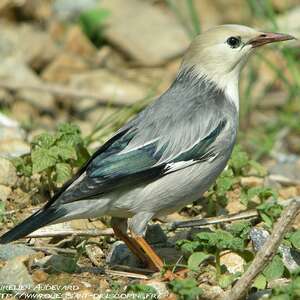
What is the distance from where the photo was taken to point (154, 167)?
6.23m

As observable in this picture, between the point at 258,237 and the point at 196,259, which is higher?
the point at 196,259

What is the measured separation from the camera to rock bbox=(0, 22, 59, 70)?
430 inches

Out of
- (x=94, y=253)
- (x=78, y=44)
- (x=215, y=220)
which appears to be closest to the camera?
(x=94, y=253)

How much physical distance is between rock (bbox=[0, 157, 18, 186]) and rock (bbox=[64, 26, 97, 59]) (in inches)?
172

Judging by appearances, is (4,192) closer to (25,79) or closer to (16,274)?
(16,274)

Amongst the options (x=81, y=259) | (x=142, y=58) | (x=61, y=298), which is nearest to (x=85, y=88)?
(x=142, y=58)

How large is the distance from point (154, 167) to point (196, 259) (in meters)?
0.81

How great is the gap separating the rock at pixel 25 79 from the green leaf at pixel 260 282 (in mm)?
5244

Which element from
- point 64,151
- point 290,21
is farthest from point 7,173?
point 290,21

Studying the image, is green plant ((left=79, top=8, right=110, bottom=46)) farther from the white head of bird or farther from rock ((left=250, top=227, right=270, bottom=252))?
rock ((left=250, top=227, right=270, bottom=252))

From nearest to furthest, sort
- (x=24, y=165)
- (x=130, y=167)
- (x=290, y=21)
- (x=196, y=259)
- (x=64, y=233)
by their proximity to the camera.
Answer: (x=196, y=259) < (x=130, y=167) < (x=64, y=233) < (x=24, y=165) < (x=290, y=21)

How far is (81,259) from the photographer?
6441 millimetres

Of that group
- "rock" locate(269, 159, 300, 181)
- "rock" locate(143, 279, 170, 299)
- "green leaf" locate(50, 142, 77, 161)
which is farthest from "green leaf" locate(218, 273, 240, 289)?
"rock" locate(269, 159, 300, 181)

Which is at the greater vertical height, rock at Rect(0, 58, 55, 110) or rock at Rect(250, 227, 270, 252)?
rock at Rect(0, 58, 55, 110)
